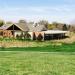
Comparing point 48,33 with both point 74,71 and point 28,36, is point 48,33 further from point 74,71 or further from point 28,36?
point 74,71

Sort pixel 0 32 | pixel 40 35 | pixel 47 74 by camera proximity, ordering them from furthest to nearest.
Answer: pixel 0 32 < pixel 40 35 < pixel 47 74

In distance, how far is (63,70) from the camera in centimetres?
1642

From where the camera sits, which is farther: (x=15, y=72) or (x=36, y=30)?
(x=36, y=30)

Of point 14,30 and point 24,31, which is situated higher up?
point 14,30

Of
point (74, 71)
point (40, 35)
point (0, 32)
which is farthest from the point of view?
point (0, 32)

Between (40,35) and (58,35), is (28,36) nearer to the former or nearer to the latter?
(40,35)

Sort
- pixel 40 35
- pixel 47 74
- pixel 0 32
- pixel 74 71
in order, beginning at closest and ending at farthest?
pixel 47 74 → pixel 74 71 → pixel 40 35 → pixel 0 32

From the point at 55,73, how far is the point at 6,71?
9.11 feet

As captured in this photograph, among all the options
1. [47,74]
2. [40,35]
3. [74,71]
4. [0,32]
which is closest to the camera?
[47,74]

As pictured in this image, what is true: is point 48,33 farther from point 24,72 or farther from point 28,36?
point 24,72

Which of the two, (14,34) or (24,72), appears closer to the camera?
(24,72)

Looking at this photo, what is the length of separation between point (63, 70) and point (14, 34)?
7492cm

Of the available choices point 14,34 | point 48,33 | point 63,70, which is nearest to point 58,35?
point 48,33

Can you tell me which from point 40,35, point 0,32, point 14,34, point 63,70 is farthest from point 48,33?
point 63,70
